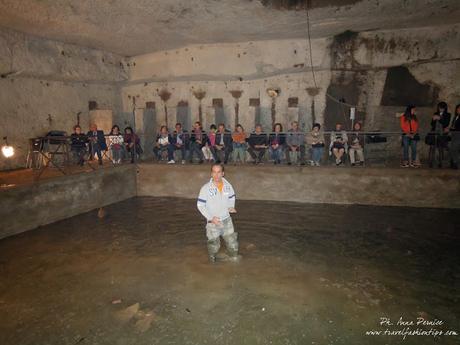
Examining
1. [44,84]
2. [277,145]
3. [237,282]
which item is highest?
[44,84]

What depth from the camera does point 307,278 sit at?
5.04 m

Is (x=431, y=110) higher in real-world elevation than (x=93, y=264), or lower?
higher

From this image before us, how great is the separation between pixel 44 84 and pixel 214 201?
9.44 meters

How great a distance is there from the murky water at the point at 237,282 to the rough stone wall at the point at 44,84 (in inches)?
191

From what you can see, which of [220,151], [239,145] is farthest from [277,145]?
[220,151]

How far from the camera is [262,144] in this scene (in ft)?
35.2

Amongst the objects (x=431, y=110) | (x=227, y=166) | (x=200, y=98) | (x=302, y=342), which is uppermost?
(x=200, y=98)

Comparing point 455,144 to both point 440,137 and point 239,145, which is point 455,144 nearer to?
point 440,137

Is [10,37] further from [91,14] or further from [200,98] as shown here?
[200,98]

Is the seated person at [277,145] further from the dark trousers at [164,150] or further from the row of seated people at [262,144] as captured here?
the dark trousers at [164,150]

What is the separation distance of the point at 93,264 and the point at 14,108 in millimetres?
7644

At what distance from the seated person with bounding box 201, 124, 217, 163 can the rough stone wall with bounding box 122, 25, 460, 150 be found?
88.4 inches

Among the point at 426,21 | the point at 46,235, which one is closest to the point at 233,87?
the point at 426,21

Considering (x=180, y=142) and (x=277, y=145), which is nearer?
(x=277, y=145)
